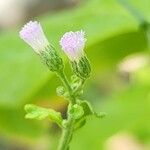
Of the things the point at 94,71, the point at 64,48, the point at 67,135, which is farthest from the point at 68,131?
the point at 94,71

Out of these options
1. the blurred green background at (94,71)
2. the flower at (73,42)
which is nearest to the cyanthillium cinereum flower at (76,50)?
the flower at (73,42)

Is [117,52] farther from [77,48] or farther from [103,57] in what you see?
[77,48]

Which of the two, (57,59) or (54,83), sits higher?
(54,83)

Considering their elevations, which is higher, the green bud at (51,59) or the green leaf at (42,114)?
the green bud at (51,59)

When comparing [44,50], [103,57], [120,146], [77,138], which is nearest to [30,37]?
[44,50]

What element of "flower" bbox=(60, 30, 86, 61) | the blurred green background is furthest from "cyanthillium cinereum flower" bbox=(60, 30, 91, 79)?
the blurred green background

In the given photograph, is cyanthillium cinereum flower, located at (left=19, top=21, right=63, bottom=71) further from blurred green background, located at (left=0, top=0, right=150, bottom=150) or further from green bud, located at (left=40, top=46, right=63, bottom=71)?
blurred green background, located at (left=0, top=0, right=150, bottom=150)

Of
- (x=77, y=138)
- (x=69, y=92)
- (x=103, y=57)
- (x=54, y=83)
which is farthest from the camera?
(x=77, y=138)

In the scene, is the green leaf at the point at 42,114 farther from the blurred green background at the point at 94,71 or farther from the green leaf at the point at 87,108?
the blurred green background at the point at 94,71
